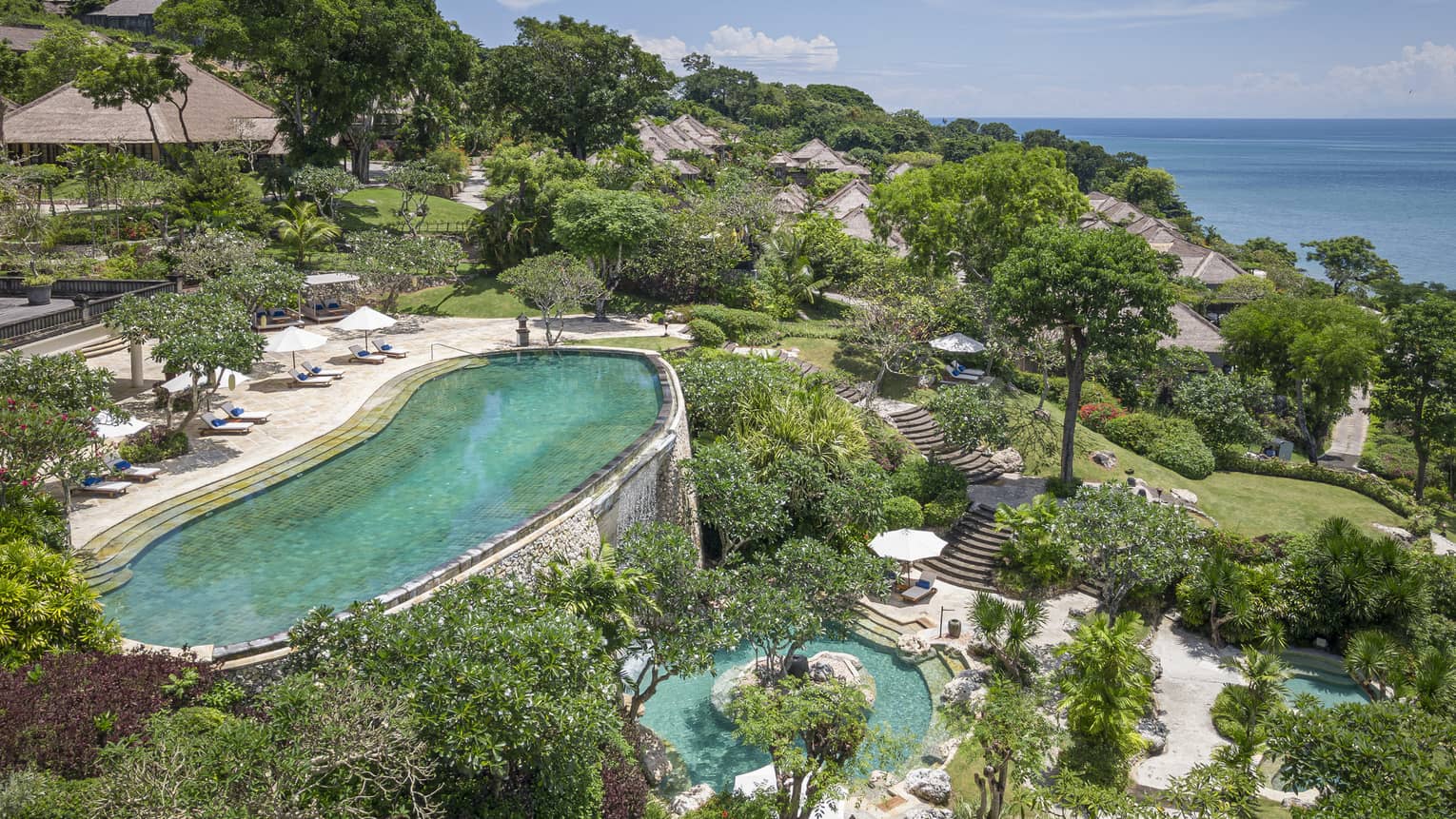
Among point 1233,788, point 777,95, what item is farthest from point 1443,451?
point 777,95

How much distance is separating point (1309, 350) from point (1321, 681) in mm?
17105

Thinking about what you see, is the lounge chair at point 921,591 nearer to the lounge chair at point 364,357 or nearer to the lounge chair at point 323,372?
the lounge chair at point 323,372

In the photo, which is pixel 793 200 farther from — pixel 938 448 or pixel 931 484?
pixel 931 484

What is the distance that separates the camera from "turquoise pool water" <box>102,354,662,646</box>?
51.2 feet

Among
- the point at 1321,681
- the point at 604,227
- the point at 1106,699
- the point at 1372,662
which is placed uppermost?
the point at 604,227

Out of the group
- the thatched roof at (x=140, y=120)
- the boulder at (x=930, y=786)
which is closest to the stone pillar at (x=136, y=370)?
the boulder at (x=930, y=786)

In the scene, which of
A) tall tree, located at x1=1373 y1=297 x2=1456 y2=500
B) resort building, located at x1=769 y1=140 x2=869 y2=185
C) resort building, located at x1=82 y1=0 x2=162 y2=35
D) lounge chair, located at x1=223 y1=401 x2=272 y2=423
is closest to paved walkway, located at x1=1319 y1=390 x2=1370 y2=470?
tall tree, located at x1=1373 y1=297 x2=1456 y2=500

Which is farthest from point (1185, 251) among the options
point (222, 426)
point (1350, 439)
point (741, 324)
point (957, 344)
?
point (222, 426)

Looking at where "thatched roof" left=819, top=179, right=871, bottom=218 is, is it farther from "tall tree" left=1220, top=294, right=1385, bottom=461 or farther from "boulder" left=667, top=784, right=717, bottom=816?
"boulder" left=667, top=784, right=717, bottom=816

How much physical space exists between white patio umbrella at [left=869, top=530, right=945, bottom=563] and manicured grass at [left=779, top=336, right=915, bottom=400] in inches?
391

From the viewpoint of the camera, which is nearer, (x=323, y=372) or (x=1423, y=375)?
(x=323, y=372)

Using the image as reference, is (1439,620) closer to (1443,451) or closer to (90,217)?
(1443,451)

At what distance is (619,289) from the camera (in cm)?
4056

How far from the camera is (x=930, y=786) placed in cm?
1677
